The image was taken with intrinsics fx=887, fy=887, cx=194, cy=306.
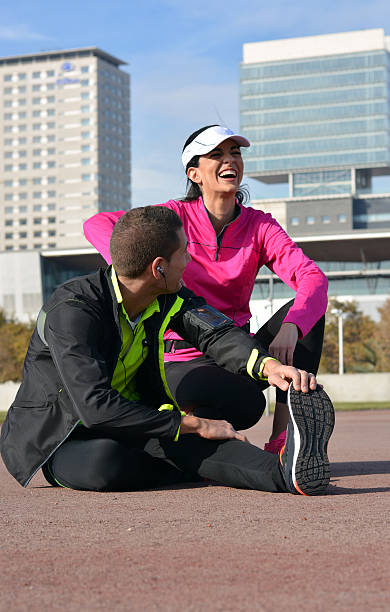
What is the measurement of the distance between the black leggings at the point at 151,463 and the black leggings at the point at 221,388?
0.30 meters

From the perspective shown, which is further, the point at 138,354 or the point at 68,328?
the point at 138,354

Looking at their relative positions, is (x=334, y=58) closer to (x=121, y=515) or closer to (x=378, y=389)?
(x=378, y=389)

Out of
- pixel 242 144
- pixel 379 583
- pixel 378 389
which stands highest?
pixel 242 144

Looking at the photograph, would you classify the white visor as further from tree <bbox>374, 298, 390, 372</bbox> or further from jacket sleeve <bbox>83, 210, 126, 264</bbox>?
tree <bbox>374, 298, 390, 372</bbox>

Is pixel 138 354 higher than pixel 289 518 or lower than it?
higher

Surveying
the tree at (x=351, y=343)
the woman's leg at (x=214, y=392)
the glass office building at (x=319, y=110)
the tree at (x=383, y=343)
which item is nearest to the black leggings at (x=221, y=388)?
the woman's leg at (x=214, y=392)

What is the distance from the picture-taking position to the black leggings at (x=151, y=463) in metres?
3.57

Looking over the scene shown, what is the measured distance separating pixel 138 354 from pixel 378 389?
1166 inches

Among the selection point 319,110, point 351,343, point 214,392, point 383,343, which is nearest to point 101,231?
point 214,392

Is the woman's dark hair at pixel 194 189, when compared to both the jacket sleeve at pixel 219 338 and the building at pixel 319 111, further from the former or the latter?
the building at pixel 319 111

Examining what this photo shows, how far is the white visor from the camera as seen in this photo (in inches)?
185

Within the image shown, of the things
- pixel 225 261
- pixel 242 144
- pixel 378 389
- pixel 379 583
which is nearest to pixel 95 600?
pixel 379 583

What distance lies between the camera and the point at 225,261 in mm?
4738

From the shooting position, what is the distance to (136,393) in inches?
155
